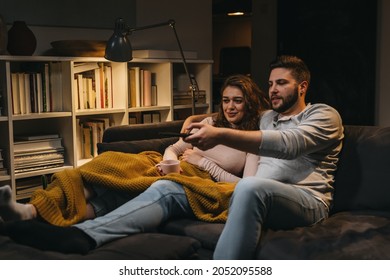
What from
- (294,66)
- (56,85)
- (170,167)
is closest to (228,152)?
(170,167)

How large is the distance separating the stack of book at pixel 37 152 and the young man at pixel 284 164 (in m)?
1.50

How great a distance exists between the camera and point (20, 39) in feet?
10.2

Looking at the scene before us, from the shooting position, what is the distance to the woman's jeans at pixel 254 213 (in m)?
1.79

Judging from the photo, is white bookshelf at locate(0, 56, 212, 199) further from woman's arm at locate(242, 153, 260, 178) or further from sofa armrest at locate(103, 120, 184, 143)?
woman's arm at locate(242, 153, 260, 178)

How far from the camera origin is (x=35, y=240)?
71.3 inches

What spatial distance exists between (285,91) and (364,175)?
1.59ft

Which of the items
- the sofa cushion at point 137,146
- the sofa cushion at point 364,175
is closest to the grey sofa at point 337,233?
the sofa cushion at point 364,175

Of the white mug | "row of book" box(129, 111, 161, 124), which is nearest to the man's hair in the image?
the white mug

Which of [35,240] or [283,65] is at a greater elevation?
[283,65]

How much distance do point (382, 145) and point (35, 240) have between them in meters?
1.44

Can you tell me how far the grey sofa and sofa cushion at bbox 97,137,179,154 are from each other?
64cm

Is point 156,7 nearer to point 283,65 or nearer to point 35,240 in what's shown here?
point 283,65

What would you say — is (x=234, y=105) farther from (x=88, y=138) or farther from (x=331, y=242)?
(x=88, y=138)
